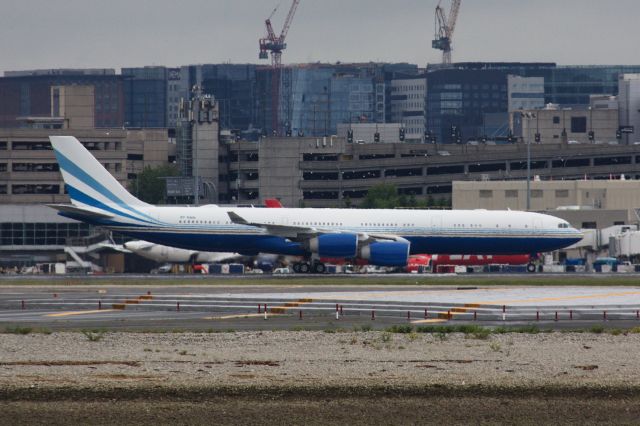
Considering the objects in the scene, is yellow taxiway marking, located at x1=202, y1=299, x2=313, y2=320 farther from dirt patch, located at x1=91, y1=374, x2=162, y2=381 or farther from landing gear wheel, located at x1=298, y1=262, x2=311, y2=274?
landing gear wheel, located at x1=298, y1=262, x2=311, y2=274

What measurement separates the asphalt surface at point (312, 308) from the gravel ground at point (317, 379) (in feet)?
22.9

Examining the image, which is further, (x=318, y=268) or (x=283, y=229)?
(x=318, y=268)

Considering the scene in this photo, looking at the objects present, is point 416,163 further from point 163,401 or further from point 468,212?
point 163,401

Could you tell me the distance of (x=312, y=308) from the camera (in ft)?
209

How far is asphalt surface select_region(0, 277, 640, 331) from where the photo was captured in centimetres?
5844

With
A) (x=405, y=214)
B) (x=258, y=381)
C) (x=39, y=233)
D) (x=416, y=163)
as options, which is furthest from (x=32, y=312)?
(x=416, y=163)

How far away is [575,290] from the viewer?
77.6 m

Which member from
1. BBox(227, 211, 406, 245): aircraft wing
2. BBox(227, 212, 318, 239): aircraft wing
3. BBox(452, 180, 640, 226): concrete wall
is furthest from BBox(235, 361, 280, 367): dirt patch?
BBox(452, 180, 640, 226): concrete wall

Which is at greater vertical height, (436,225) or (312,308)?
(436,225)

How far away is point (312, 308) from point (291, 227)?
117 ft

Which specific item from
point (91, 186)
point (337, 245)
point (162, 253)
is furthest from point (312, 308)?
point (162, 253)

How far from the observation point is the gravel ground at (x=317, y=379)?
39.0 meters

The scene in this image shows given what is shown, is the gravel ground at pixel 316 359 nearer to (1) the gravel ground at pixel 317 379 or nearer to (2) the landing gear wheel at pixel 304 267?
(1) the gravel ground at pixel 317 379

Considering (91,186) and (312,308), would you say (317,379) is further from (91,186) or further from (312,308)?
(91,186)
